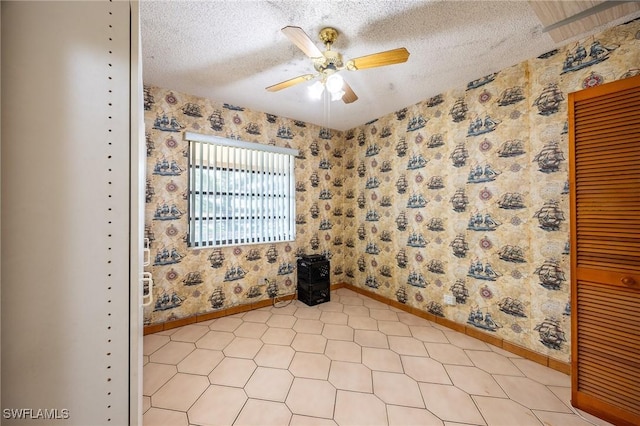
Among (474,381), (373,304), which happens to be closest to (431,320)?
(373,304)

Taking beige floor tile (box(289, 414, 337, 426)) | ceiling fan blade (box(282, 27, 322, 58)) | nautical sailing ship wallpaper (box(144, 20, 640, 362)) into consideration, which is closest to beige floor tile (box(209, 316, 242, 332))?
nautical sailing ship wallpaper (box(144, 20, 640, 362))

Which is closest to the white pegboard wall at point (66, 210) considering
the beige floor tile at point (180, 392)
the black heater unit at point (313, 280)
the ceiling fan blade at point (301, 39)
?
the ceiling fan blade at point (301, 39)

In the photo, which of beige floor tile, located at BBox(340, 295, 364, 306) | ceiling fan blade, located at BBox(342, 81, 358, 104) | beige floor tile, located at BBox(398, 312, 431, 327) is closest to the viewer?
ceiling fan blade, located at BBox(342, 81, 358, 104)

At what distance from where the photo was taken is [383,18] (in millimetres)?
1657

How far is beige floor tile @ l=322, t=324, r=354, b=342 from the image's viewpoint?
2.47m

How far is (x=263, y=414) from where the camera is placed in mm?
1525

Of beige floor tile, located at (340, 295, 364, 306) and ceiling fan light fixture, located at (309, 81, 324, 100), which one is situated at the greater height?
ceiling fan light fixture, located at (309, 81, 324, 100)

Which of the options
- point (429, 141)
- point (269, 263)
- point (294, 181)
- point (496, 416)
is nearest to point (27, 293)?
point (496, 416)

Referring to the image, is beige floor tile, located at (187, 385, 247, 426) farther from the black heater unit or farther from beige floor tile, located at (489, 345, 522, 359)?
beige floor tile, located at (489, 345, 522, 359)

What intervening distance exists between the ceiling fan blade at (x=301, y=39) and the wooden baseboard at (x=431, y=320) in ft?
9.53

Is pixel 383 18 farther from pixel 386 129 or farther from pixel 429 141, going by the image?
pixel 386 129

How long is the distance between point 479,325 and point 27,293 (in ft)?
10.4

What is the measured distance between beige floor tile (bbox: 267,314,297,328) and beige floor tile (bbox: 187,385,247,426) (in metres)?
1.00

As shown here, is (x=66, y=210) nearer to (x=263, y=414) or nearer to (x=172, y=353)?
(x=263, y=414)
